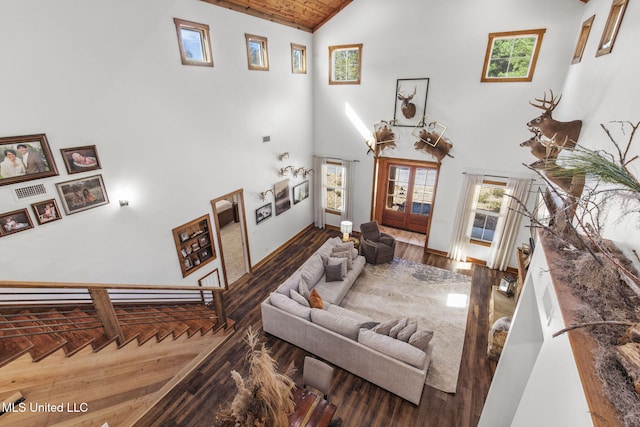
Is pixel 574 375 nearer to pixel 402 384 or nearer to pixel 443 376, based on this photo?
pixel 402 384

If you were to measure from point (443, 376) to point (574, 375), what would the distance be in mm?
3591

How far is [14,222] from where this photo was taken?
315 cm

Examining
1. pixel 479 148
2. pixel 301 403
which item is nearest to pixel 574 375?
pixel 301 403

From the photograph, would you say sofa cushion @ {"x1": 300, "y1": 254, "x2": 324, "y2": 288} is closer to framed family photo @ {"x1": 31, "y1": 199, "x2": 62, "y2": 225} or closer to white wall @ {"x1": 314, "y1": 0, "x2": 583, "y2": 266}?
white wall @ {"x1": 314, "y1": 0, "x2": 583, "y2": 266}

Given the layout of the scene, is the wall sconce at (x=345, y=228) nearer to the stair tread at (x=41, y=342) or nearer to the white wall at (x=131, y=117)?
the white wall at (x=131, y=117)

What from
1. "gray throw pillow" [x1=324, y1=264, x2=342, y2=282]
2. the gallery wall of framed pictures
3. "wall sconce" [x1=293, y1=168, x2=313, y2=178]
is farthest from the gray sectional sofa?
"wall sconce" [x1=293, y1=168, x2=313, y2=178]

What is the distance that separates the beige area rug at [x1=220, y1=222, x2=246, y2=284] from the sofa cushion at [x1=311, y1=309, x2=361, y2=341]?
2.67 m

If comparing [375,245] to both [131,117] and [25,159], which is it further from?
[25,159]

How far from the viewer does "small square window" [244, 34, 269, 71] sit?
5.66 meters

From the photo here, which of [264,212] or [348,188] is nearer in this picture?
[264,212]

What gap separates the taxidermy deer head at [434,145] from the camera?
6668 mm

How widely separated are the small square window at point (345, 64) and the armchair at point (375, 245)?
3.65m

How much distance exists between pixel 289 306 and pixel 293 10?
5.90m

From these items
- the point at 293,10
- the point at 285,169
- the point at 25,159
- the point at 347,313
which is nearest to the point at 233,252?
the point at 285,169
